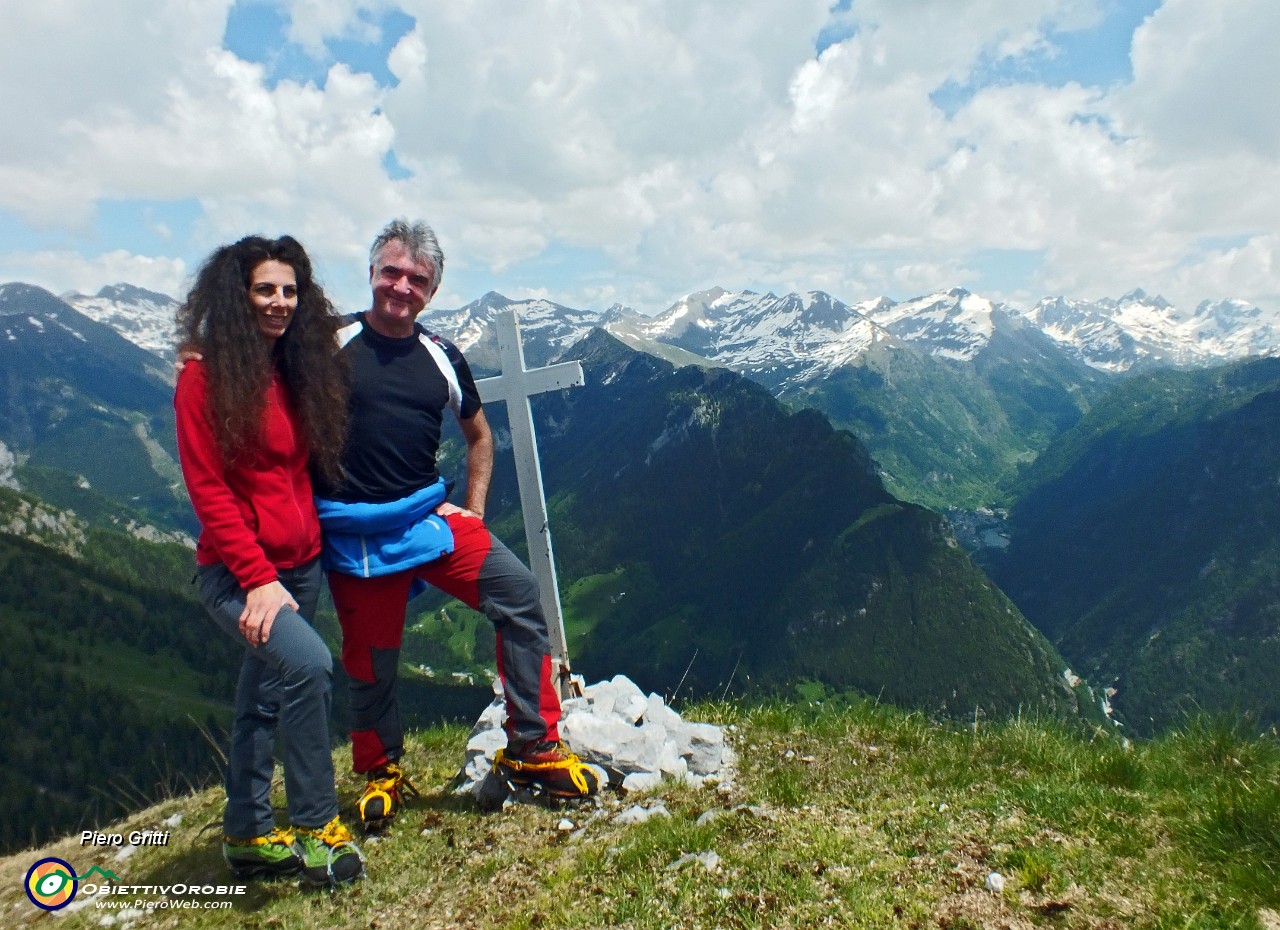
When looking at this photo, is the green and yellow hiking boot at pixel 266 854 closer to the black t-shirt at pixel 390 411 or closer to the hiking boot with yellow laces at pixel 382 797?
the hiking boot with yellow laces at pixel 382 797

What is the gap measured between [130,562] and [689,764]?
8925 inches

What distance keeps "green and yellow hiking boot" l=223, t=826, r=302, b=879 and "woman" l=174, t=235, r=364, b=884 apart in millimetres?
Result: 10

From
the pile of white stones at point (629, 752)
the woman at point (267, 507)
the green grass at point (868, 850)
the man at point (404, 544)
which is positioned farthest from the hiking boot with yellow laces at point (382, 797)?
the woman at point (267, 507)

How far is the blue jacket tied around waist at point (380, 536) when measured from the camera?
19.4ft

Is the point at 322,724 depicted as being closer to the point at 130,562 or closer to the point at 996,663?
the point at 996,663

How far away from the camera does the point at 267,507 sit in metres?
5.36

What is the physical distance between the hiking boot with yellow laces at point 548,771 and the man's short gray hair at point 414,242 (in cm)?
411

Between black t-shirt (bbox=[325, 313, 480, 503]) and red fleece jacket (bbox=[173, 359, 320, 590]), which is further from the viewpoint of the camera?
black t-shirt (bbox=[325, 313, 480, 503])

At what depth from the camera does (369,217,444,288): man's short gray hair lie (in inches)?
245

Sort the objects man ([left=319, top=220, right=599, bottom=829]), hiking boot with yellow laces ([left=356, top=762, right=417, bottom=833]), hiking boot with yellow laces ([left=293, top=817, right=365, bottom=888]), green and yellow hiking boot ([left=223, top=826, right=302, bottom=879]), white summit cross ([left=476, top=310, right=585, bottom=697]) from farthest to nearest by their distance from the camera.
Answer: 1. white summit cross ([left=476, top=310, right=585, bottom=697])
2. hiking boot with yellow laces ([left=356, top=762, right=417, bottom=833])
3. man ([left=319, top=220, right=599, bottom=829])
4. green and yellow hiking boot ([left=223, top=826, right=302, bottom=879])
5. hiking boot with yellow laces ([left=293, top=817, right=365, bottom=888])

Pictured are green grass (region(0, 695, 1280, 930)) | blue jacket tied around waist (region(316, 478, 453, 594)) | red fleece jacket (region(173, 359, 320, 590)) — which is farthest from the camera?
blue jacket tied around waist (region(316, 478, 453, 594))

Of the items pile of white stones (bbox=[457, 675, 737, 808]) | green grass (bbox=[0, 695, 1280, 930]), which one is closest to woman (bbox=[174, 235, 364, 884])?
green grass (bbox=[0, 695, 1280, 930])

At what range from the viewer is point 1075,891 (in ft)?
13.8

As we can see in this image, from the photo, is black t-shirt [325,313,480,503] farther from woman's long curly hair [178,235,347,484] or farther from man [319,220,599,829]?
woman's long curly hair [178,235,347,484]
